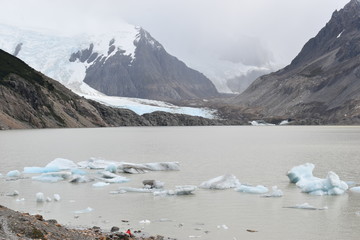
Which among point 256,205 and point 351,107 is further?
point 351,107

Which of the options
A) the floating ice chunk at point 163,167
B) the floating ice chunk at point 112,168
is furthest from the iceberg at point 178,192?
the floating ice chunk at point 163,167

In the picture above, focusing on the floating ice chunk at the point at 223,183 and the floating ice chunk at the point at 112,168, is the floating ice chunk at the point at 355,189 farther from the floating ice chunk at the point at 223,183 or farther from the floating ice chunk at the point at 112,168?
the floating ice chunk at the point at 112,168

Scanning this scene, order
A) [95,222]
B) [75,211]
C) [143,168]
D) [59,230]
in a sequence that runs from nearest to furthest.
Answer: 1. [59,230]
2. [95,222]
3. [75,211]
4. [143,168]

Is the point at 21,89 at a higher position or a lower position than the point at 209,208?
higher

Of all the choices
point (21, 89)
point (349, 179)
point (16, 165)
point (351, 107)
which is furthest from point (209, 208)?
point (351, 107)

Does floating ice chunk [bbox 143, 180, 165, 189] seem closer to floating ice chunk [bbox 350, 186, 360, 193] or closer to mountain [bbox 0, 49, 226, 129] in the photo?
floating ice chunk [bbox 350, 186, 360, 193]

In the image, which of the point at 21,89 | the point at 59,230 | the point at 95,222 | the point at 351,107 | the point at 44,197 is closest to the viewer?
the point at 59,230

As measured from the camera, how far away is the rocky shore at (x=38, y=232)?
39.7ft

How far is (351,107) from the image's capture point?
18512cm

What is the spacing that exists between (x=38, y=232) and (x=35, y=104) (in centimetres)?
11128

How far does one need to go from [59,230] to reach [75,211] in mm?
5256

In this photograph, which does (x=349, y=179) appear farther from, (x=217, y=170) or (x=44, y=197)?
(x=44, y=197)

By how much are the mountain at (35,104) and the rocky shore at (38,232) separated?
314 ft

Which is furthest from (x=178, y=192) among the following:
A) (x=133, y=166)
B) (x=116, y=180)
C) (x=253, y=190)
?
(x=133, y=166)
